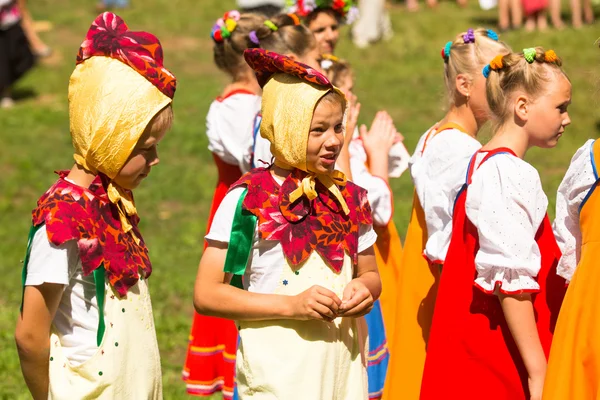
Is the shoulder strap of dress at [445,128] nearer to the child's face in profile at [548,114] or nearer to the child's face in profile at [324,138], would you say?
the child's face in profile at [548,114]

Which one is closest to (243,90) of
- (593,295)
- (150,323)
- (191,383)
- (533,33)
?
(191,383)

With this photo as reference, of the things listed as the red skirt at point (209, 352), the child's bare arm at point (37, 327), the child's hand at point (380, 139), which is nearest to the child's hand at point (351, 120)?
the child's hand at point (380, 139)

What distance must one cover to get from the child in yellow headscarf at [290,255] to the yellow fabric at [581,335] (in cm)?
62

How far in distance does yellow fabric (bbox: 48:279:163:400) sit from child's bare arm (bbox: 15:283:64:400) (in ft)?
0.14

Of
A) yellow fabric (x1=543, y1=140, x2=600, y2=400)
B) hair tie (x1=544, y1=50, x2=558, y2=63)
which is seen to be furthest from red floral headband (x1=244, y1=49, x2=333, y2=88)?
yellow fabric (x1=543, y1=140, x2=600, y2=400)

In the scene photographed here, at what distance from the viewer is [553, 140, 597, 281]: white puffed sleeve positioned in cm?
318

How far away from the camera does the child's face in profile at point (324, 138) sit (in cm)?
321

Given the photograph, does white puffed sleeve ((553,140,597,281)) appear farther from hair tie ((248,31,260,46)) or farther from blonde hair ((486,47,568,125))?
hair tie ((248,31,260,46))

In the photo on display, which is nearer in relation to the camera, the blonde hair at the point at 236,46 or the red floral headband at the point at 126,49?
the red floral headband at the point at 126,49

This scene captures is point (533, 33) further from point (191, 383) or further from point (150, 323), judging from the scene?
point (150, 323)

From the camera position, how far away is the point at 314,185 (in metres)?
3.26

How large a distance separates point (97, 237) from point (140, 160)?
29cm

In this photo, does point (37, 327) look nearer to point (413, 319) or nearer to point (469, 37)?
point (413, 319)

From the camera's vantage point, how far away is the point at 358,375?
130 inches
